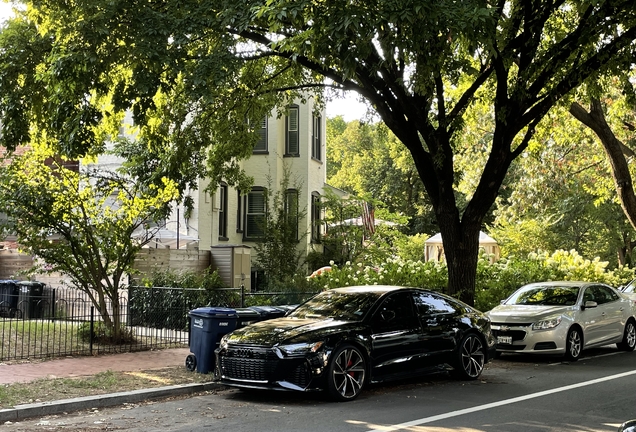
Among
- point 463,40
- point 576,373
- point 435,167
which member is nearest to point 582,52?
point 435,167

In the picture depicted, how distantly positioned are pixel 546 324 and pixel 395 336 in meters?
4.83

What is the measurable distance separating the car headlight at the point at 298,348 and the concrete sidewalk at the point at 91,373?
177 cm

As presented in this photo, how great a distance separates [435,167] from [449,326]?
15.7 ft

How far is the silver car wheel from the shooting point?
9.79 m

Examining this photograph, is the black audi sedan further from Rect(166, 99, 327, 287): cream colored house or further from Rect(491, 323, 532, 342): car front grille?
Rect(166, 99, 327, 287): cream colored house

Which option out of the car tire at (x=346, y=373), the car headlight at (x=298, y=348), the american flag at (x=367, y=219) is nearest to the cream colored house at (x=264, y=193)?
the american flag at (x=367, y=219)

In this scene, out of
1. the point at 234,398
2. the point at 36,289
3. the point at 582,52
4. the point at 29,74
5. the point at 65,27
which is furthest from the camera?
the point at 36,289

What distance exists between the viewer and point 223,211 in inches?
1029

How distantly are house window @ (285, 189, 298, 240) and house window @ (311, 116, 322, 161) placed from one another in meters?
2.36

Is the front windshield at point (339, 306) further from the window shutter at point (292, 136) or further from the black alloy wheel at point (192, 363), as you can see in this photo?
the window shutter at point (292, 136)

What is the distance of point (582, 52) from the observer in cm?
1526

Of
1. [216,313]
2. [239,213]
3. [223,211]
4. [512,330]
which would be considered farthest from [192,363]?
[239,213]

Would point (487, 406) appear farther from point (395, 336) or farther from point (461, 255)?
point (461, 255)

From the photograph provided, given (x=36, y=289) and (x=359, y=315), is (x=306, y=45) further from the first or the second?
(x=36, y=289)
